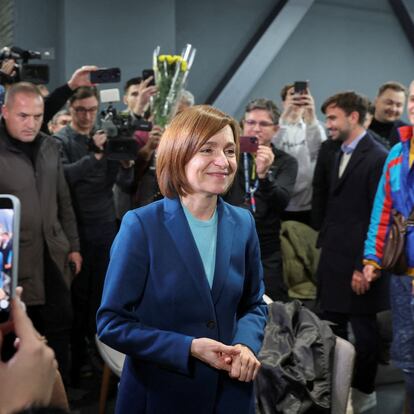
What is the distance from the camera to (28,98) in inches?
109

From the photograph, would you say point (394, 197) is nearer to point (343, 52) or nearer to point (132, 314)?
point (132, 314)

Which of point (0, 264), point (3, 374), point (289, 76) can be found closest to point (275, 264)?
point (0, 264)

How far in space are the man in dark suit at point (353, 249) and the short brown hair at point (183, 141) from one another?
1.69m

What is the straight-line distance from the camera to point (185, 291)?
141 centimetres

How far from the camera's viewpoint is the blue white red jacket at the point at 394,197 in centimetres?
252

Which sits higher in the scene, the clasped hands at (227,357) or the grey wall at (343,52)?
the grey wall at (343,52)

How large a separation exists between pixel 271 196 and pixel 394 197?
2.08 ft

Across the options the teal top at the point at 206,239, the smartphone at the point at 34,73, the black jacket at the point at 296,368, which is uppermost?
the smartphone at the point at 34,73

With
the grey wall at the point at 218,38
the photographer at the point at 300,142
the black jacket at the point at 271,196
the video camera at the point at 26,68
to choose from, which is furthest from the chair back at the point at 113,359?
the grey wall at the point at 218,38

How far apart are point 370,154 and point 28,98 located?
1.52 metres

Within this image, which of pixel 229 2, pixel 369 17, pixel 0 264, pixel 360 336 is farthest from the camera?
pixel 369 17

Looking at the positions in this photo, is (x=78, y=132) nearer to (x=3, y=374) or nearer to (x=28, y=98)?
(x=28, y=98)

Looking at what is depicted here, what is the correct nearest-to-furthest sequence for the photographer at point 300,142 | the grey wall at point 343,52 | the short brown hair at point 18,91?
the short brown hair at point 18,91, the photographer at point 300,142, the grey wall at point 343,52

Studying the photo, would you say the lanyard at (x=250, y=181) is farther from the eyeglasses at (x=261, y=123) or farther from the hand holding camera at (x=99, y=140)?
the hand holding camera at (x=99, y=140)
